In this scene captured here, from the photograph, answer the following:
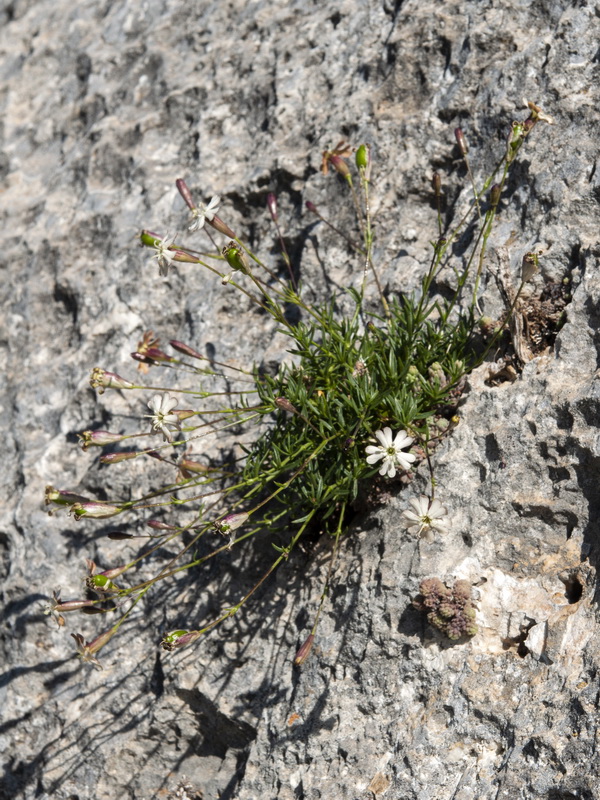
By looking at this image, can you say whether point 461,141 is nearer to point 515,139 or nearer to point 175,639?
point 515,139

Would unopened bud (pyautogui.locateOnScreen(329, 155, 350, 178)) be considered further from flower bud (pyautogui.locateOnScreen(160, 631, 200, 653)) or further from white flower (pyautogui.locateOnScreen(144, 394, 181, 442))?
flower bud (pyautogui.locateOnScreen(160, 631, 200, 653))

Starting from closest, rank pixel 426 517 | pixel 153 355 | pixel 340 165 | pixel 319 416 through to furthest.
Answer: pixel 426 517
pixel 319 416
pixel 153 355
pixel 340 165

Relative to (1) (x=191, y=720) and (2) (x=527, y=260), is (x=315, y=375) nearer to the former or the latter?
(2) (x=527, y=260)

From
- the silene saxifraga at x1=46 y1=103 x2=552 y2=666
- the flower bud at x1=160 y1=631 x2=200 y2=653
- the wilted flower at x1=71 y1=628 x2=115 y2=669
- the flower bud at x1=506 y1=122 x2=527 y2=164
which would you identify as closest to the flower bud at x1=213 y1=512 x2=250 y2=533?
the silene saxifraga at x1=46 y1=103 x2=552 y2=666

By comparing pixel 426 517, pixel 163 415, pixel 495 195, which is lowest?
pixel 426 517

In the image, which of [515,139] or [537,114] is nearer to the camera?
[515,139]

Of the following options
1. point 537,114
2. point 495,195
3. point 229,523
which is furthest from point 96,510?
point 537,114

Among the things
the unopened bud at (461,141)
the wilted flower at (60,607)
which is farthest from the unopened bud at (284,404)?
the unopened bud at (461,141)
